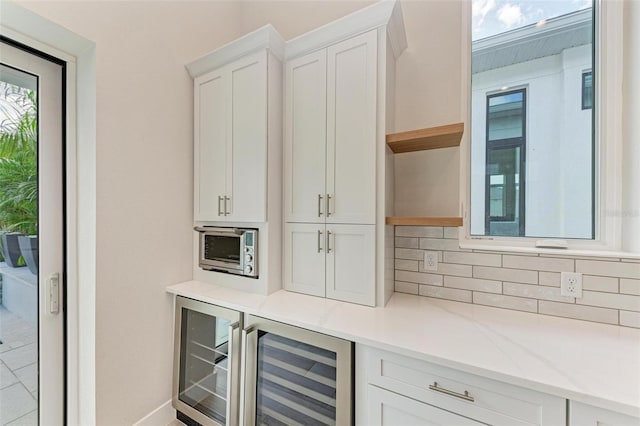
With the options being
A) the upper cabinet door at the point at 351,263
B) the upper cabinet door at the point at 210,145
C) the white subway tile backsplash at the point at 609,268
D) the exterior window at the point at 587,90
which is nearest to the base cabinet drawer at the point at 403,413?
the upper cabinet door at the point at 351,263

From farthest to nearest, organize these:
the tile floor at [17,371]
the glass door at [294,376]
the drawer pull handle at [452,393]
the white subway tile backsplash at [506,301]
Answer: the white subway tile backsplash at [506,301] < the tile floor at [17,371] < the glass door at [294,376] < the drawer pull handle at [452,393]

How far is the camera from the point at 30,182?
137cm

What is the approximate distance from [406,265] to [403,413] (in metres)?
0.82

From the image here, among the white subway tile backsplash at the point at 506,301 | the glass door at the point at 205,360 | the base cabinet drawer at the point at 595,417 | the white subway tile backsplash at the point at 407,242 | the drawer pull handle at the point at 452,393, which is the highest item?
the white subway tile backsplash at the point at 407,242

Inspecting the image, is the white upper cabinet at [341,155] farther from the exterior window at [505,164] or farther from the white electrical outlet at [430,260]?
the exterior window at [505,164]

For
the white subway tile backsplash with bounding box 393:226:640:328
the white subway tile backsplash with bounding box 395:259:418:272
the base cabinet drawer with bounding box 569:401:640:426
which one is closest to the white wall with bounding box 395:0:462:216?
the white subway tile backsplash with bounding box 393:226:640:328

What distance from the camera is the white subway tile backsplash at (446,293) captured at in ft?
5.08

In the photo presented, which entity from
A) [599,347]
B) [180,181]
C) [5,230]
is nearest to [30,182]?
[5,230]

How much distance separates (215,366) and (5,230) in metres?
1.29

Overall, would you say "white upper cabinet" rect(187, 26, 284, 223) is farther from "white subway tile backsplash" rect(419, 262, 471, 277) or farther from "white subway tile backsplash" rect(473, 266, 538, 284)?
"white subway tile backsplash" rect(473, 266, 538, 284)

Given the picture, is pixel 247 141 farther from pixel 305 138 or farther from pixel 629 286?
pixel 629 286

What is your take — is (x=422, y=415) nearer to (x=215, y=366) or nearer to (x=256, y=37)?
(x=215, y=366)

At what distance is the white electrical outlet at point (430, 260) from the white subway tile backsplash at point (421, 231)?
10cm

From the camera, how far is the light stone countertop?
83 cm
